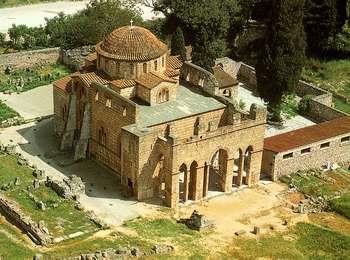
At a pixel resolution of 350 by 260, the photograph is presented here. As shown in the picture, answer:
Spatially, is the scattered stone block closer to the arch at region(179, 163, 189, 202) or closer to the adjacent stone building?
the arch at region(179, 163, 189, 202)

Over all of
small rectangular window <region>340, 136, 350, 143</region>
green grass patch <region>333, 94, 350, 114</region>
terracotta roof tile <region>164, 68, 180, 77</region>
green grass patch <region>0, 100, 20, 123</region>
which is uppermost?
terracotta roof tile <region>164, 68, 180, 77</region>

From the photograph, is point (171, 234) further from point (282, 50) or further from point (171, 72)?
point (282, 50)

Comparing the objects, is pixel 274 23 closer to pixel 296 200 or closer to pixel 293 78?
pixel 293 78

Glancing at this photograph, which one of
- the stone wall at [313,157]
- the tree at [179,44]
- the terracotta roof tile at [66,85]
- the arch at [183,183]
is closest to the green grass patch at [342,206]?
the stone wall at [313,157]

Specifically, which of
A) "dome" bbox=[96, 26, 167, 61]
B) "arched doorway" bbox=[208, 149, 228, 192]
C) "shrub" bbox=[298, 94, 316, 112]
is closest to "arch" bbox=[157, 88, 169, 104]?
"dome" bbox=[96, 26, 167, 61]

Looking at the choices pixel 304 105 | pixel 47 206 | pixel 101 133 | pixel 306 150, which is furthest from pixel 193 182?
pixel 304 105

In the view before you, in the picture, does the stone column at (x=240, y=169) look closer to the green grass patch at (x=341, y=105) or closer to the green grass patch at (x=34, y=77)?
the green grass patch at (x=341, y=105)

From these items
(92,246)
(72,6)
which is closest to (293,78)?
(92,246)

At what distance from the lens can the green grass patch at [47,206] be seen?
42656 mm

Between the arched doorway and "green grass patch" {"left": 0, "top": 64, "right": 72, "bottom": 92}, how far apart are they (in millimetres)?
20949

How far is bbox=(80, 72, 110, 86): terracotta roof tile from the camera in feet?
166

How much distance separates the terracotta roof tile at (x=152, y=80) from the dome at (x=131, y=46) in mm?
1195

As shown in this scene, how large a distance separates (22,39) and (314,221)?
40.3 metres

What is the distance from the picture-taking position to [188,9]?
69.4 meters
